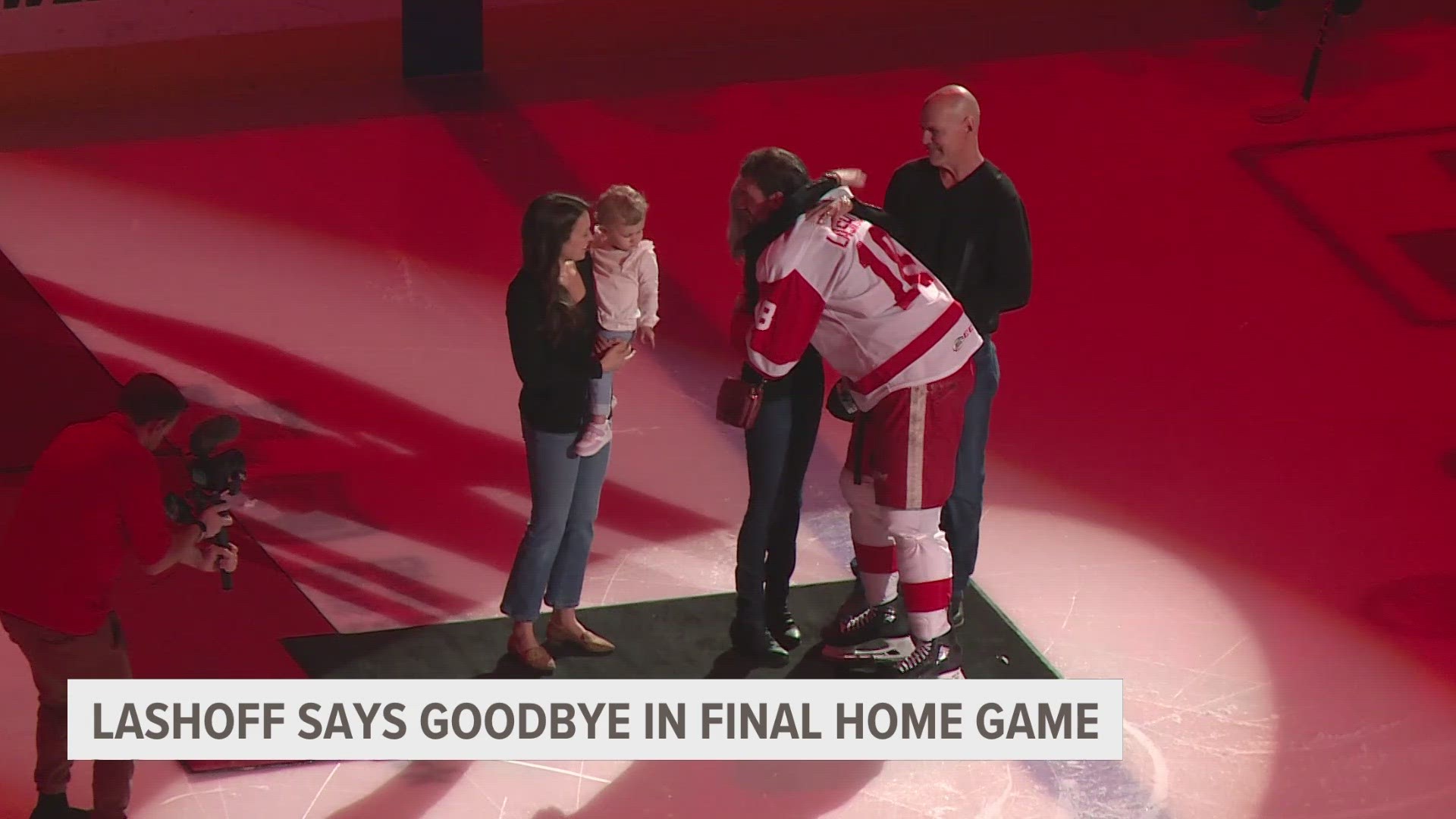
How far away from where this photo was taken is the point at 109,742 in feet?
16.2

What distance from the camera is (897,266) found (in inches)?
208

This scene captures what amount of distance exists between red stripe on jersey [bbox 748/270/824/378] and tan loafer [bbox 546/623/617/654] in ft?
3.77

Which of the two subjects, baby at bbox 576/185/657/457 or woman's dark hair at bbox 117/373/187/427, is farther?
baby at bbox 576/185/657/457

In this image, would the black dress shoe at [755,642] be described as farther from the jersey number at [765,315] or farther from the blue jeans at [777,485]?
the jersey number at [765,315]

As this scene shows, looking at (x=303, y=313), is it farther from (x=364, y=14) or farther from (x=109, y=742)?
(x=109, y=742)

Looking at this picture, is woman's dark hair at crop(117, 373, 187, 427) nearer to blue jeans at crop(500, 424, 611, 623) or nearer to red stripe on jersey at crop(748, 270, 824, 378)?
blue jeans at crop(500, 424, 611, 623)

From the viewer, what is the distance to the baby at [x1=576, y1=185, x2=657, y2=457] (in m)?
5.15

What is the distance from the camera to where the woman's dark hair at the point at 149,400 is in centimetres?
458

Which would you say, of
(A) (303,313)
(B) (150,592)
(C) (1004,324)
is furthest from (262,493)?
(C) (1004,324)

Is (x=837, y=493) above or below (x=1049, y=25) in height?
below

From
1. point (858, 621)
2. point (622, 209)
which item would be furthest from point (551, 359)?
point (858, 621)

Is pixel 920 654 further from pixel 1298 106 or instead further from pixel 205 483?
pixel 1298 106

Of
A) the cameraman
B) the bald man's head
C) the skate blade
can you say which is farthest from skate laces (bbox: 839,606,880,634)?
the cameraman

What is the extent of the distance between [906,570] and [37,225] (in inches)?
188
